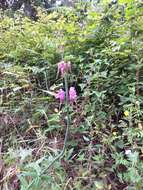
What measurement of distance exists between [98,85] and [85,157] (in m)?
0.45

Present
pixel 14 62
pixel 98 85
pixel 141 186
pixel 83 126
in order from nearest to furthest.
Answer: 1. pixel 141 186
2. pixel 83 126
3. pixel 98 85
4. pixel 14 62

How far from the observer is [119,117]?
6.91 ft

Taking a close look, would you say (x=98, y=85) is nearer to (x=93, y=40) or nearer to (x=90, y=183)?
(x=93, y=40)

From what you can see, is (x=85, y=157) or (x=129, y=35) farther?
(x=129, y=35)

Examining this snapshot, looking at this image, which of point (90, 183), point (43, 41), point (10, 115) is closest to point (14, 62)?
point (43, 41)

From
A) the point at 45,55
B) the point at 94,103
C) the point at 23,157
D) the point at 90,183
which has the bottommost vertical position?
the point at 90,183

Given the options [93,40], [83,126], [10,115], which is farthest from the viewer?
[93,40]

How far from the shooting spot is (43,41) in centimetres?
262

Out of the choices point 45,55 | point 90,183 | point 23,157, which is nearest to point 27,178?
point 23,157

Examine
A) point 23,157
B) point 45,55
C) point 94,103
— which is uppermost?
point 45,55

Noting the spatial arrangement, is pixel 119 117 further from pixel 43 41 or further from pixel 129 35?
pixel 43 41

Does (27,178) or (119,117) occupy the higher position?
(119,117)

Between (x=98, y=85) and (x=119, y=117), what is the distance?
218mm

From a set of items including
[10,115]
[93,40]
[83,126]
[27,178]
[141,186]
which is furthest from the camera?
[93,40]
